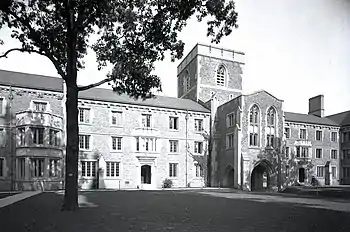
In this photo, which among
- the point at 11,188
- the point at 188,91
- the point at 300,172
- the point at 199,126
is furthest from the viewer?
the point at 188,91

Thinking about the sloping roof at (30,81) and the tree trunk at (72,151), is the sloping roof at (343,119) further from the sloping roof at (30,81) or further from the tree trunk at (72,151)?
the tree trunk at (72,151)

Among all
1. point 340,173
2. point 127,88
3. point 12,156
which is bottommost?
point 340,173

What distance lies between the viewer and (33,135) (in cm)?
2909

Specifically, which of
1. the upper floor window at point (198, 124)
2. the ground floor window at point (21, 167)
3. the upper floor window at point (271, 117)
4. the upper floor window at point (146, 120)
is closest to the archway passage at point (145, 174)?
the upper floor window at point (146, 120)

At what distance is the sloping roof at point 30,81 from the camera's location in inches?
1192

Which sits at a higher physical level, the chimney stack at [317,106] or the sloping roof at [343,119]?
the chimney stack at [317,106]

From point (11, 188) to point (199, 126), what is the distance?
814 inches

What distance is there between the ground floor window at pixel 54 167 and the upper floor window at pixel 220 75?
24070 mm

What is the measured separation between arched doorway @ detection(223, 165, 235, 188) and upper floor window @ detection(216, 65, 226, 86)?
13301mm

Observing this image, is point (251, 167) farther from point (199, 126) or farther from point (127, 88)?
point (127, 88)

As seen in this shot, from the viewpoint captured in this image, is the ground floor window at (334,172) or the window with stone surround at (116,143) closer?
the window with stone surround at (116,143)

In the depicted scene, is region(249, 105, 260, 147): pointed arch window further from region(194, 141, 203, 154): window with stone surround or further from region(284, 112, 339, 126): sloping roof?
region(284, 112, 339, 126): sloping roof

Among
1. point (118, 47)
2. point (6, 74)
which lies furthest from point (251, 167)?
point (6, 74)

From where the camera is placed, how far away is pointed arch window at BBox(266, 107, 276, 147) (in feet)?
119
